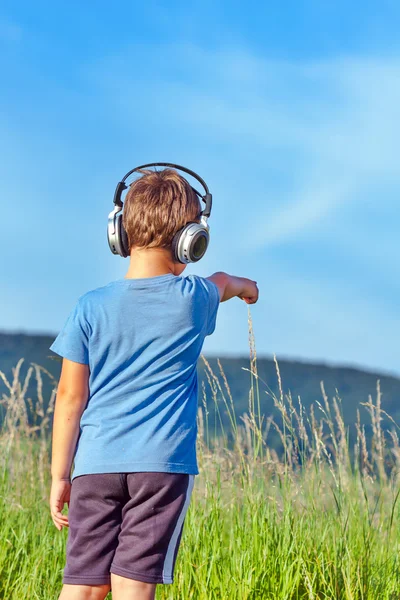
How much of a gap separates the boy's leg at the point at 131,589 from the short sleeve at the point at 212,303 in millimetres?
961

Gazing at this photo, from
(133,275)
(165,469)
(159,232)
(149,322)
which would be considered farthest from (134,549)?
(159,232)

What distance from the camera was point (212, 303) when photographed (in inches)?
107

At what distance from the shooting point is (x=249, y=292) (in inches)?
122

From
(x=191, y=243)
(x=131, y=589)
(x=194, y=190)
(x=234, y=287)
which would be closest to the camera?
(x=131, y=589)

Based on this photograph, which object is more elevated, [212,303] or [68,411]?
[212,303]

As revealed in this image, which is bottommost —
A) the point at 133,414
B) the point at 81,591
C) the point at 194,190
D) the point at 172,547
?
the point at 81,591

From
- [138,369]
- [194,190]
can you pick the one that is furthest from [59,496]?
[194,190]

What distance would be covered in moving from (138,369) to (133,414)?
0.17 m

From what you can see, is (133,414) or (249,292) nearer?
(133,414)

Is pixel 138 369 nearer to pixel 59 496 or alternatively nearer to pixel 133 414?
pixel 133 414

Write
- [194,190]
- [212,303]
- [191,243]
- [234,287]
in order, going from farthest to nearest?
[234,287] → [194,190] → [212,303] → [191,243]

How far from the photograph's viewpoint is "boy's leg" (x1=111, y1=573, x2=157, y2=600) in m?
2.47

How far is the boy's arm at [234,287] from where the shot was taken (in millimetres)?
2912

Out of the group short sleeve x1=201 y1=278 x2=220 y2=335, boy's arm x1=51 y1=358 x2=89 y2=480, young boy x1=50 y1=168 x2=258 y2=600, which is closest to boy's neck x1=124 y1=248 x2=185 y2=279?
young boy x1=50 y1=168 x2=258 y2=600
